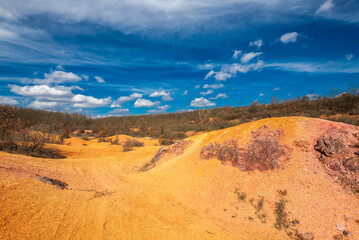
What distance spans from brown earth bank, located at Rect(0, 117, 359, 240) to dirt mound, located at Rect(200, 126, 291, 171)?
0.03 metres

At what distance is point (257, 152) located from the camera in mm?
5910

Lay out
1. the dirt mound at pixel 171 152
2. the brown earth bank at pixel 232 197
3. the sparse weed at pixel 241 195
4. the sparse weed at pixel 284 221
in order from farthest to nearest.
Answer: the dirt mound at pixel 171 152 → the sparse weed at pixel 241 195 → the sparse weed at pixel 284 221 → the brown earth bank at pixel 232 197

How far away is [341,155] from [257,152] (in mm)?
2110

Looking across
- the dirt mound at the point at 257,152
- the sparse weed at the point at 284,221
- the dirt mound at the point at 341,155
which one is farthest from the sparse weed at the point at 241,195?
the dirt mound at the point at 341,155

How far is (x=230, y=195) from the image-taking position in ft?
17.1

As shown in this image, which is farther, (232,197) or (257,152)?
(257,152)

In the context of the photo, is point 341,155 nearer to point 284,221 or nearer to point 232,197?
point 284,221

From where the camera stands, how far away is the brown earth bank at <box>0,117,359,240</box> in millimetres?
3477

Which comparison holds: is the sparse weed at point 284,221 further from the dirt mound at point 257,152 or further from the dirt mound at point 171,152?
the dirt mound at point 171,152

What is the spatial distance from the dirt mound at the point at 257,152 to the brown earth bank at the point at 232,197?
0.03 metres

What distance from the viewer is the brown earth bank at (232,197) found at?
348cm

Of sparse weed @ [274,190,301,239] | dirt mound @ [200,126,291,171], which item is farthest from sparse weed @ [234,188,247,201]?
dirt mound @ [200,126,291,171]

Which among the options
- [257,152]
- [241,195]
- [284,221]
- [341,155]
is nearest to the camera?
[284,221]

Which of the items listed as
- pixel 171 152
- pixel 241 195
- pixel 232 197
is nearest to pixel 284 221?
pixel 241 195
